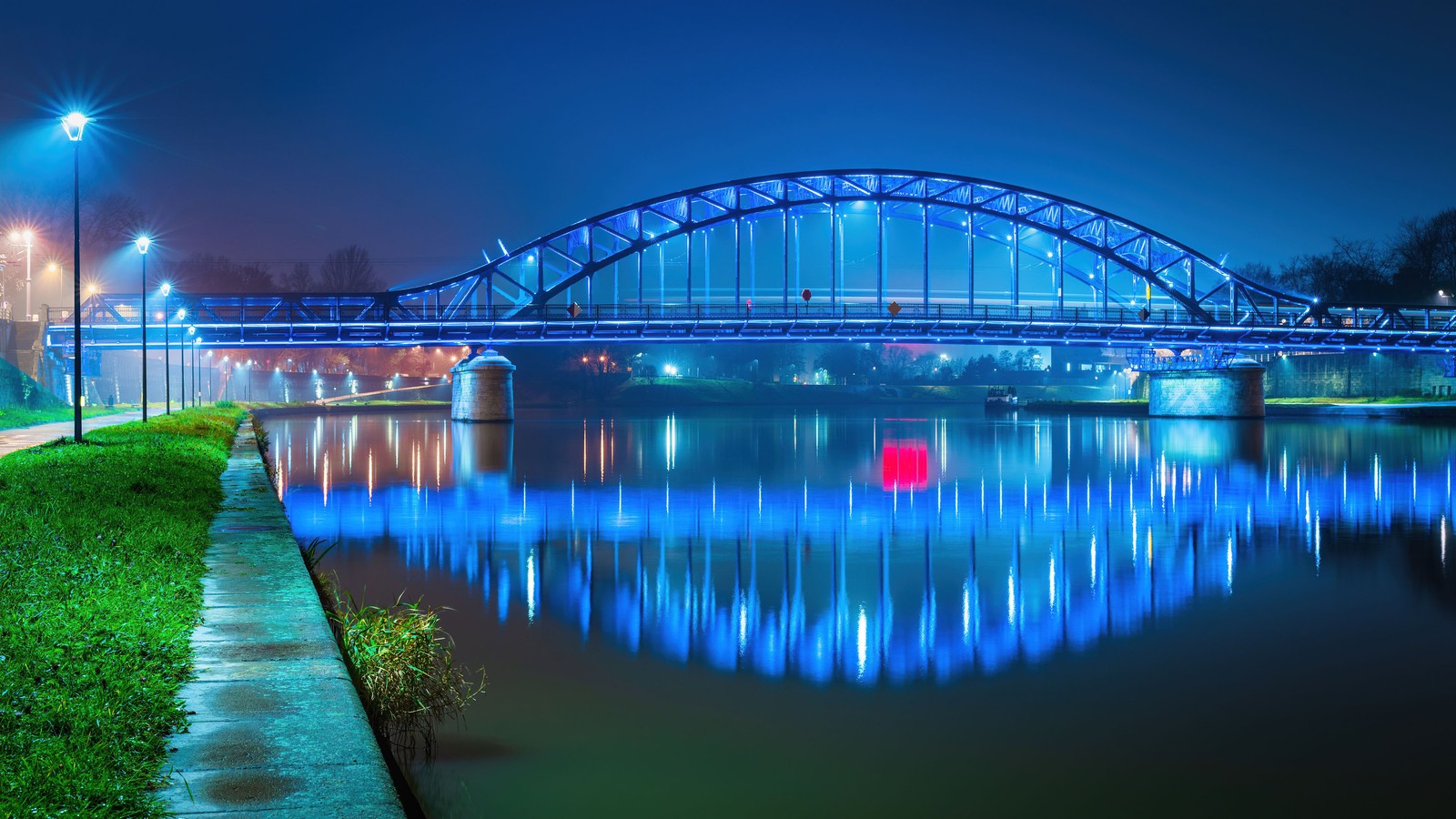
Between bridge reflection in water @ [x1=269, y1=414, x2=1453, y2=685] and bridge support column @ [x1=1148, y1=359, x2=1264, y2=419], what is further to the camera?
bridge support column @ [x1=1148, y1=359, x2=1264, y2=419]

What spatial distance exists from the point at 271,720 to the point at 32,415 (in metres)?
53.1

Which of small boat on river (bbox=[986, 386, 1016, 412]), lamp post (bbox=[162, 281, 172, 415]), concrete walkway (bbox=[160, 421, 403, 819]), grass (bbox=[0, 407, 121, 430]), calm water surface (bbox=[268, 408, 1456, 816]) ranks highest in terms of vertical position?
lamp post (bbox=[162, 281, 172, 415])

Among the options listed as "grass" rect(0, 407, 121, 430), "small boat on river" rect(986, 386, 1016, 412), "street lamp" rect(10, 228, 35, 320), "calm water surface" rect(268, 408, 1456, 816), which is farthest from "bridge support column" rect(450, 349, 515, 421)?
"small boat on river" rect(986, 386, 1016, 412)

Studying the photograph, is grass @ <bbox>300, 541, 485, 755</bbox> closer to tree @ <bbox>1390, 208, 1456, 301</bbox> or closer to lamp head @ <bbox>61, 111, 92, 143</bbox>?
lamp head @ <bbox>61, 111, 92, 143</bbox>

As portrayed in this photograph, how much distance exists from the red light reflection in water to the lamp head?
64.5 ft

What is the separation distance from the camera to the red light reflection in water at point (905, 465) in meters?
30.5

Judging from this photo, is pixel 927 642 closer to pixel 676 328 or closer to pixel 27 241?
pixel 676 328

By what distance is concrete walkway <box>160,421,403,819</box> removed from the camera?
520 centimetres

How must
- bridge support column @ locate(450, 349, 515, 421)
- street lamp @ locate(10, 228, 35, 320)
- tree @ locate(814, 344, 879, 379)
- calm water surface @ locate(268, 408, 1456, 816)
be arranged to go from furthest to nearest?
tree @ locate(814, 344, 879, 379), street lamp @ locate(10, 228, 35, 320), bridge support column @ locate(450, 349, 515, 421), calm water surface @ locate(268, 408, 1456, 816)

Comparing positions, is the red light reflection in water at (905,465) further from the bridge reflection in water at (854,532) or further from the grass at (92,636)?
the grass at (92,636)

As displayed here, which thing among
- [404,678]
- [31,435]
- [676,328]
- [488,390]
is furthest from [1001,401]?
[404,678]

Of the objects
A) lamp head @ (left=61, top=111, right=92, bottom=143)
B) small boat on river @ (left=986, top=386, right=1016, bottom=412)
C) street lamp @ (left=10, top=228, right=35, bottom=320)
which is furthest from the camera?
small boat on river @ (left=986, top=386, right=1016, bottom=412)

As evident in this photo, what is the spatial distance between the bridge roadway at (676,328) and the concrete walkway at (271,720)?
68.1 meters

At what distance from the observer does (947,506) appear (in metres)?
24.5
